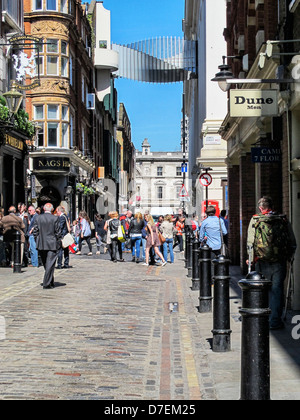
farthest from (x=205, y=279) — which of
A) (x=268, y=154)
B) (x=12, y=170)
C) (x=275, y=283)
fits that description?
(x=12, y=170)

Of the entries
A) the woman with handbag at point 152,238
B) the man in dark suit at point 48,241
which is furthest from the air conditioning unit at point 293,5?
the woman with handbag at point 152,238

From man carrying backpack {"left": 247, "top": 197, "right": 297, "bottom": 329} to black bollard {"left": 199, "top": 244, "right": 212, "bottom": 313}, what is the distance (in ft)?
5.09

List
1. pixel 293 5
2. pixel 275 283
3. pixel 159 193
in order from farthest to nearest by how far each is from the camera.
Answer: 1. pixel 159 193
2. pixel 293 5
3. pixel 275 283

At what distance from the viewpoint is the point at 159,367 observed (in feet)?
23.8

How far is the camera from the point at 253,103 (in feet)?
38.3

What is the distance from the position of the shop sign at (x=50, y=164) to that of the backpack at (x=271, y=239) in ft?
97.7

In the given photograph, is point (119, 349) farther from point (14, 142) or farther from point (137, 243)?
point (14, 142)

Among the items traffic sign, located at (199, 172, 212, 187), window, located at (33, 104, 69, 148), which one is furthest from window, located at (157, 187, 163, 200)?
traffic sign, located at (199, 172, 212, 187)

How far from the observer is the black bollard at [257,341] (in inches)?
199

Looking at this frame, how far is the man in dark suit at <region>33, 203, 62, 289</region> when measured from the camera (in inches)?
569

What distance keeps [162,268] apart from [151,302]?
8.66 m

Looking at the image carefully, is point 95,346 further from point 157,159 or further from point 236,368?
point 157,159

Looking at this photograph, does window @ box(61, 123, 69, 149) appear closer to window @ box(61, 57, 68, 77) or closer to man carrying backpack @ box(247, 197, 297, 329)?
window @ box(61, 57, 68, 77)

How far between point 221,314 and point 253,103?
473cm
